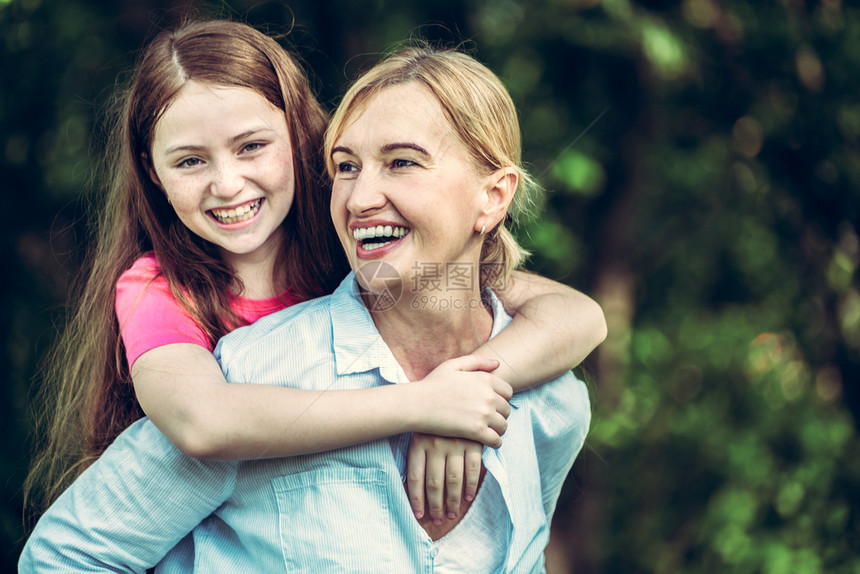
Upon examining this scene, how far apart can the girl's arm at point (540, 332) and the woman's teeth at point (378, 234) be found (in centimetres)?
32

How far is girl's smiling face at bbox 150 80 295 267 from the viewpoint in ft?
5.98

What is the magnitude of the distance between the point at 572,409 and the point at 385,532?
59cm

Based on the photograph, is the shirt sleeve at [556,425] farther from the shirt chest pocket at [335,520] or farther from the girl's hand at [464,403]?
the shirt chest pocket at [335,520]

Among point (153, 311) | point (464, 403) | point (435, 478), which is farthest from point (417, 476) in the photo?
point (153, 311)

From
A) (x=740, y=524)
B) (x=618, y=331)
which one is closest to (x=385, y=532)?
(x=618, y=331)

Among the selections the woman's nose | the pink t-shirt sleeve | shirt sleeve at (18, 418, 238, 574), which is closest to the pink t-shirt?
the pink t-shirt sleeve

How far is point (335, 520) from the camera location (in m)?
1.57

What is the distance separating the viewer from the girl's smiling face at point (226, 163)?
182cm

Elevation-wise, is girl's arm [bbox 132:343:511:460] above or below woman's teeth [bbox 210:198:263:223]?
below

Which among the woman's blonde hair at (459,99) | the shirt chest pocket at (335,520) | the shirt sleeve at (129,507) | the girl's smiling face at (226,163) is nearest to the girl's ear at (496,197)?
the woman's blonde hair at (459,99)

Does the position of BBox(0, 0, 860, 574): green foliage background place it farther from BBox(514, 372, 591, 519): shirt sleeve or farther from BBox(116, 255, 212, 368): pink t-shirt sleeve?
BBox(116, 255, 212, 368): pink t-shirt sleeve

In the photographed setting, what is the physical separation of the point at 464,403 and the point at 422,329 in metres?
0.26

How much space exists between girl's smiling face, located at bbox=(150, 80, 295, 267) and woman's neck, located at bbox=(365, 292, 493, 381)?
36 cm

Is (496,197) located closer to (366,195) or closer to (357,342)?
(366,195)
